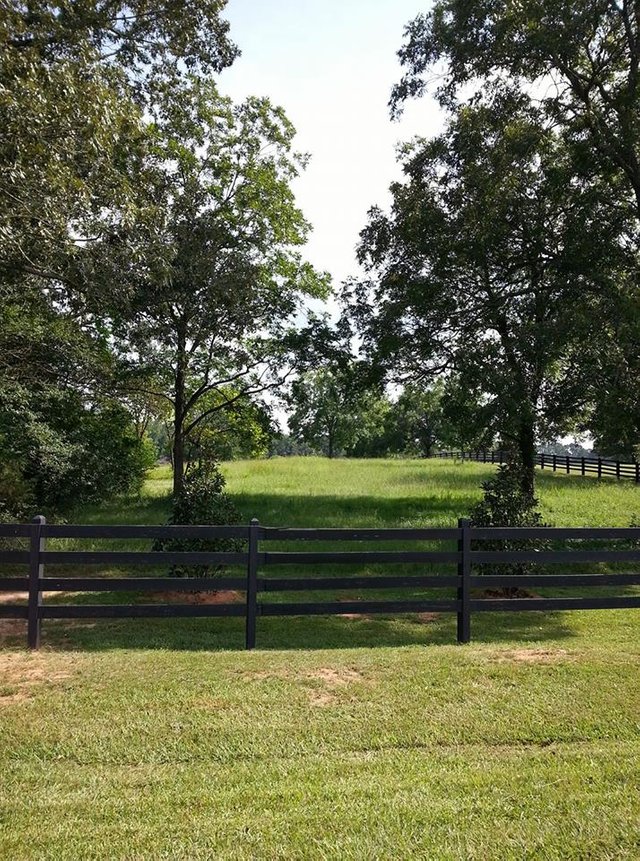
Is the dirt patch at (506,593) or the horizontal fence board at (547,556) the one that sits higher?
the horizontal fence board at (547,556)

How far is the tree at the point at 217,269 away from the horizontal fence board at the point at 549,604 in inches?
406

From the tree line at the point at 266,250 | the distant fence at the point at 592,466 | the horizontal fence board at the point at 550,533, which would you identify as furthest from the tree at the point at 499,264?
the distant fence at the point at 592,466

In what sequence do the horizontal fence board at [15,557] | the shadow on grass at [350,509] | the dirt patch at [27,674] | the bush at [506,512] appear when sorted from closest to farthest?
the dirt patch at [27,674] → the horizontal fence board at [15,557] → the bush at [506,512] → the shadow on grass at [350,509]

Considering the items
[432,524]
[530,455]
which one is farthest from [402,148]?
[432,524]

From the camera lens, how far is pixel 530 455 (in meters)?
19.2

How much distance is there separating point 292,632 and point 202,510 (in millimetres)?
3382

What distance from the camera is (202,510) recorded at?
35.1ft

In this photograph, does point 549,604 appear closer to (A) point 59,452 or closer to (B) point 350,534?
(B) point 350,534

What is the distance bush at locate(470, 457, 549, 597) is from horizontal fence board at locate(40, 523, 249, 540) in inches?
238

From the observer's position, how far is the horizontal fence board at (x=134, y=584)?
6.51m

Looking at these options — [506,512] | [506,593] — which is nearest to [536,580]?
[506,593]

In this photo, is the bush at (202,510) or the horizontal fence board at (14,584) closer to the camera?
the horizontal fence board at (14,584)

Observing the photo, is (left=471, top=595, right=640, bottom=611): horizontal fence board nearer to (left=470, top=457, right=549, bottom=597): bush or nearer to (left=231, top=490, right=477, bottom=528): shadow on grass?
(left=470, top=457, right=549, bottom=597): bush

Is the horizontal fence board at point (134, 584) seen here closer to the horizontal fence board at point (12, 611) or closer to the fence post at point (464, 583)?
the horizontal fence board at point (12, 611)
